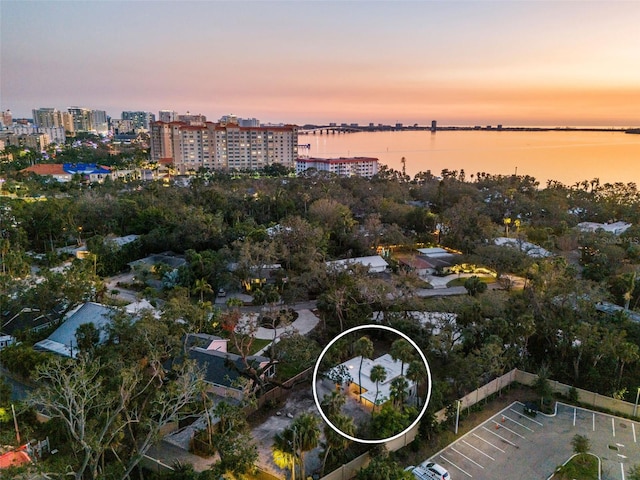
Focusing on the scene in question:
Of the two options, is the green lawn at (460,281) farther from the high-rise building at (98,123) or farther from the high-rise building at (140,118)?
the high-rise building at (140,118)

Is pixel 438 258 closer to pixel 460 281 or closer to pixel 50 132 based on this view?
pixel 460 281

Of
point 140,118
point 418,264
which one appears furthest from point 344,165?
point 140,118

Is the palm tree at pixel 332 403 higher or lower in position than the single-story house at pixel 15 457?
higher

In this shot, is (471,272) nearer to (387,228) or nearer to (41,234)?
(387,228)

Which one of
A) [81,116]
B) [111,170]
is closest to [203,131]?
[111,170]

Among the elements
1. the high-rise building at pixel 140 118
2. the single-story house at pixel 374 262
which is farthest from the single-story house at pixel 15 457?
the high-rise building at pixel 140 118

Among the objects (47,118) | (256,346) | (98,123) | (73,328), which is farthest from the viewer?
(98,123)
